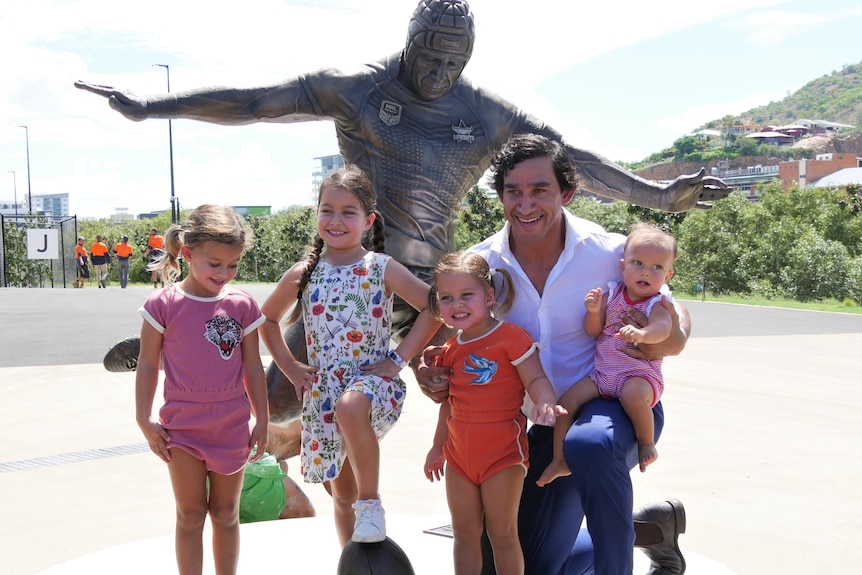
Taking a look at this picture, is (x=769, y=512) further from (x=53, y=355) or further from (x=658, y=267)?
(x=53, y=355)

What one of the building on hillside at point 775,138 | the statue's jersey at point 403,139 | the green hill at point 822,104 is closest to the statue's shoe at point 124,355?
the statue's jersey at point 403,139

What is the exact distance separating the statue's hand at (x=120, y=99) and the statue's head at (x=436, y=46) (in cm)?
108

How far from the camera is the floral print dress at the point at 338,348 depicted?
2.92 meters

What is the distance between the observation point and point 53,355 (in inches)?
434

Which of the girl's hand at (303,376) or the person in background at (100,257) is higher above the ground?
the girl's hand at (303,376)

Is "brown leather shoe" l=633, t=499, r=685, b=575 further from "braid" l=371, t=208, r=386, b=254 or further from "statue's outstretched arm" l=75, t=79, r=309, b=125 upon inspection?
"statue's outstretched arm" l=75, t=79, r=309, b=125

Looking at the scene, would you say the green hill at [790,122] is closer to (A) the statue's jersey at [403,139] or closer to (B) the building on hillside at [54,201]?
(A) the statue's jersey at [403,139]

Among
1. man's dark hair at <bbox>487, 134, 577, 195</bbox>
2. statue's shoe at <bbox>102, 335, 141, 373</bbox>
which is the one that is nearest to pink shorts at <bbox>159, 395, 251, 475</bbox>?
statue's shoe at <bbox>102, 335, 141, 373</bbox>

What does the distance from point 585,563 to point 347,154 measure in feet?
6.34

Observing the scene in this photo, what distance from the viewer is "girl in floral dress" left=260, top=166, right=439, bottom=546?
290 centimetres

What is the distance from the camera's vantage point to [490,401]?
9.07 feet

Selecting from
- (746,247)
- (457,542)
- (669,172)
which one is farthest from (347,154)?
(669,172)

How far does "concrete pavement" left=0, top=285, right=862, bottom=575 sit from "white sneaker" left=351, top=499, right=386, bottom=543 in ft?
2.94

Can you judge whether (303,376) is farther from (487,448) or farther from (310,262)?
(487,448)
